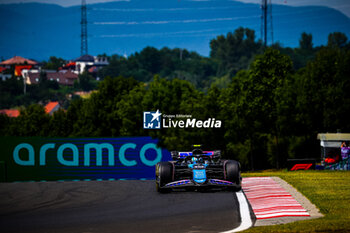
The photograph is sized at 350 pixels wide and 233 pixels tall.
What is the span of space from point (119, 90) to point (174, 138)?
28.2m

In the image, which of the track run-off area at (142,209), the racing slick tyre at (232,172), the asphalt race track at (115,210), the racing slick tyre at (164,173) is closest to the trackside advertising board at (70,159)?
the asphalt race track at (115,210)

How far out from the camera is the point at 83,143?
97.5ft

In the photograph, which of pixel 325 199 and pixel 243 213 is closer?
pixel 243 213

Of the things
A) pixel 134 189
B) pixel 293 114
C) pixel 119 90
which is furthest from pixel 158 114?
pixel 134 189

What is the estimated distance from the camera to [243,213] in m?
15.6

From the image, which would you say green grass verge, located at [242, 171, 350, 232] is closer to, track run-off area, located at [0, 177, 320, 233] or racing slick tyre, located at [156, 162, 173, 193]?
track run-off area, located at [0, 177, 320, 233]

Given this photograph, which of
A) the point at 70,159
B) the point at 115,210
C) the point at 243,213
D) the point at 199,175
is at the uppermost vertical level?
the point at 199,175

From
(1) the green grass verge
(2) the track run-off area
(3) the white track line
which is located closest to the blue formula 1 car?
(2) the track run-off area

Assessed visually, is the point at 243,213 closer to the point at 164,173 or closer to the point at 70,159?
the point at 164,173

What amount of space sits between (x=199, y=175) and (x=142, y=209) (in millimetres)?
2759

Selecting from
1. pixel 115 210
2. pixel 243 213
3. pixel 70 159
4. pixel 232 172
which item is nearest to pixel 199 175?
pixel 232 172

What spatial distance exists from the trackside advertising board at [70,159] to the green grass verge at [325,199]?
9024 mm

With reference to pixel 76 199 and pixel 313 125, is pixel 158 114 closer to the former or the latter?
pixel 313 125

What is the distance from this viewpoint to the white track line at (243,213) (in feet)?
44.6
